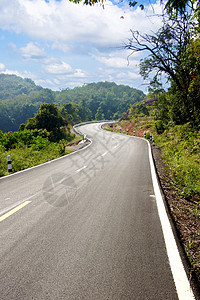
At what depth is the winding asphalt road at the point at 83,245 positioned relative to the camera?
234cm

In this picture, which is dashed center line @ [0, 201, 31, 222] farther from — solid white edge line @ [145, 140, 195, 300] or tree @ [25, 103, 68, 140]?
tree @ [25, 103, 68, 140]

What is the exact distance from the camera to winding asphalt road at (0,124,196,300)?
2342 mm

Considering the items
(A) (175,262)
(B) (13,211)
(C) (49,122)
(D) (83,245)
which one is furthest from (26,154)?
(C) (49,122)

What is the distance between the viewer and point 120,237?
343cm

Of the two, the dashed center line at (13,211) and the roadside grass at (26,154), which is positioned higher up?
the dashed center line at (13,211)

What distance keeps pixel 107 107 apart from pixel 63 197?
129418 mm

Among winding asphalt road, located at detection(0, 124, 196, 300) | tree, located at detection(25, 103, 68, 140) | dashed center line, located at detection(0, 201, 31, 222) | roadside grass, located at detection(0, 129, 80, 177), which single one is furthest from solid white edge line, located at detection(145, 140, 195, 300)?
tree, located at detection(25, 103, 68, 140)

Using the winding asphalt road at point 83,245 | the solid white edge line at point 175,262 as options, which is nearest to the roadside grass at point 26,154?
the winding asphalt road at point 83,245

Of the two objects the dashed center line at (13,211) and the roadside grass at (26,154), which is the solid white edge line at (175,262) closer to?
the dashed center line at (13,211)

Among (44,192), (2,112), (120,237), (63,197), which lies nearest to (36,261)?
(120,237)

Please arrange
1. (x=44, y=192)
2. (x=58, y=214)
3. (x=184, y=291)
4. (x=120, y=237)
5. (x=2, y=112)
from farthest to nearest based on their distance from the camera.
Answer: (x=2, y=112)
(x=44, y=192)
(x=58, y=214)
(x=120, y=237)
(x=184, y=291)

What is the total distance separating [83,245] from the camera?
3186mm

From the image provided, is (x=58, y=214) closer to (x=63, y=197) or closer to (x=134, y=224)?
(x=63, y=197)

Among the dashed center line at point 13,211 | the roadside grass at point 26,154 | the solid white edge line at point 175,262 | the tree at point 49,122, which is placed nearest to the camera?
the solid white edge line at point 175,262
